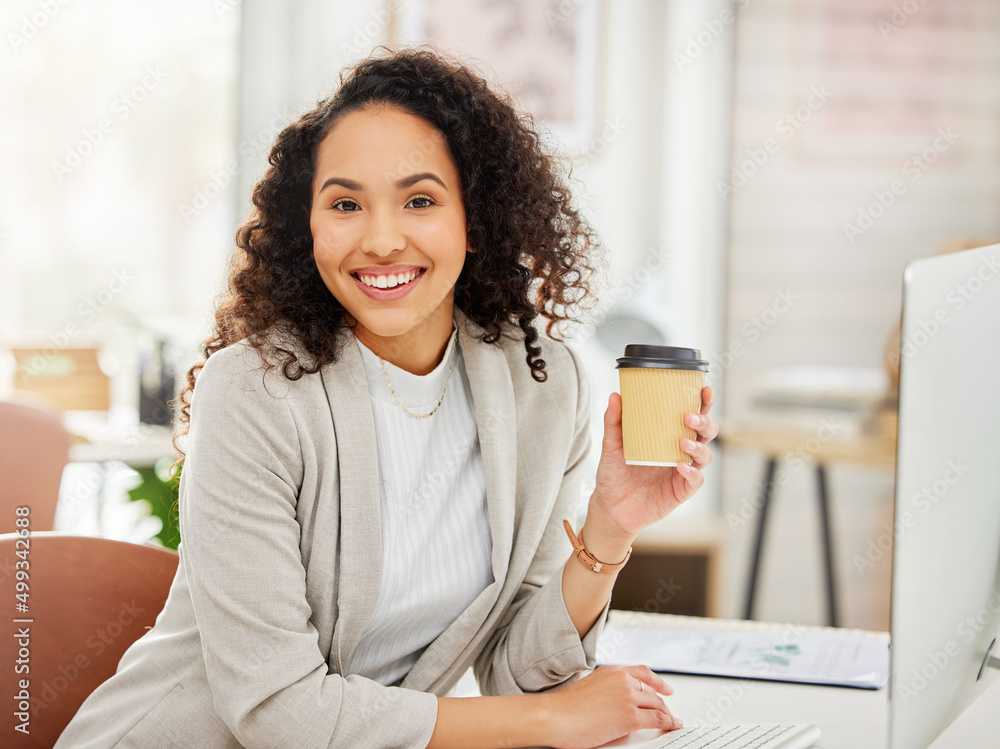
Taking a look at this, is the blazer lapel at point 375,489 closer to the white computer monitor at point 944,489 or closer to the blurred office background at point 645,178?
the white computer monitor at point 944,489

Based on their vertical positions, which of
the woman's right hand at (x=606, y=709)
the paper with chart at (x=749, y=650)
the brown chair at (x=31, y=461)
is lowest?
the paper with chart at (x=749, y=650)

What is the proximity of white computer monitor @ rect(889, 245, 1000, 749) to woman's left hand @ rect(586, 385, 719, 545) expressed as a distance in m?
0.36

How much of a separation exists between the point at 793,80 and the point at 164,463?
261 cm

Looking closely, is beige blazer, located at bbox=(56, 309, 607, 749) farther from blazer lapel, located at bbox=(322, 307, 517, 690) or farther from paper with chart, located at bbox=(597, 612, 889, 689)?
paper with chart, located at bbox=(597, 612, 889, 689)

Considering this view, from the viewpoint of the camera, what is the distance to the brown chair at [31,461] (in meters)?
1.39

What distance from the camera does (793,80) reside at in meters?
3.36

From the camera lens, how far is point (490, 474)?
1.24 meters

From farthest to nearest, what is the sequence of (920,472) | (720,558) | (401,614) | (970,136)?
(970,136)
(720,558)
(401,614)
(920,472)

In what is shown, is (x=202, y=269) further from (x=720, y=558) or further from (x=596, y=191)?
(x=720, y=558)

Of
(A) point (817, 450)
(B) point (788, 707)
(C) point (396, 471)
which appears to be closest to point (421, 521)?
(C) point (396, 471)

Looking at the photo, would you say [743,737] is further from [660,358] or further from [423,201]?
[423,201]

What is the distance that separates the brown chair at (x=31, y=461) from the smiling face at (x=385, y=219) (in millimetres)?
602

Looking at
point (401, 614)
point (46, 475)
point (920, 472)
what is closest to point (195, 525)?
point (401, 614)

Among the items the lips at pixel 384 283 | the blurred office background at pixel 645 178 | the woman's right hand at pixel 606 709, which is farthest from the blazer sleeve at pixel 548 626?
the blurred office background at pixel 645 178
